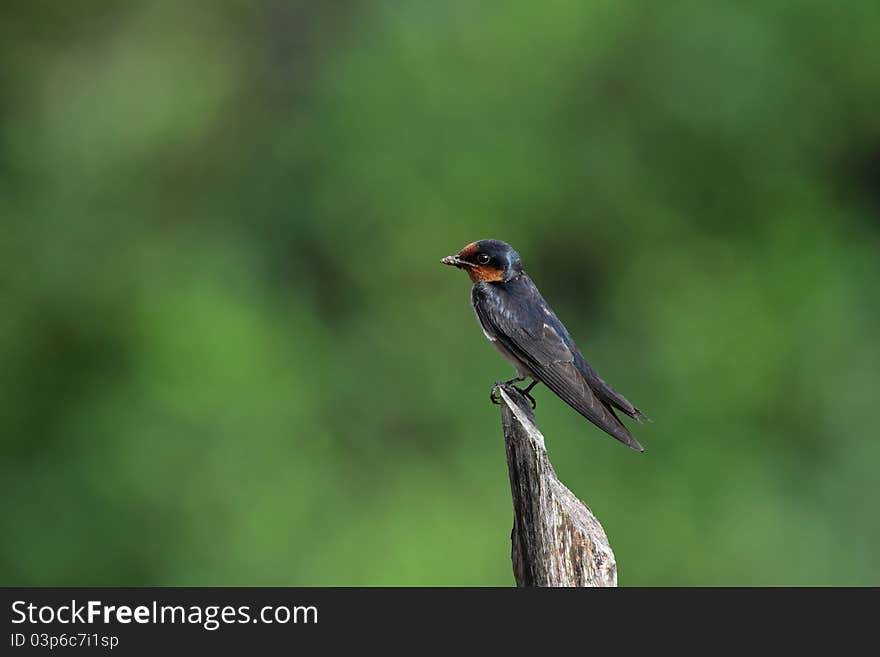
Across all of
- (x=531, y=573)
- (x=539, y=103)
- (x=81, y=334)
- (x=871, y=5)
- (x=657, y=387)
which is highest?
(x=871, y=5)

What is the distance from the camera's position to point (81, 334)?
41.6ft

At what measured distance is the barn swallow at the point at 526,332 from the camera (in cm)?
616

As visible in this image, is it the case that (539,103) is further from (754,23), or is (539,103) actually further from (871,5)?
(871,5)

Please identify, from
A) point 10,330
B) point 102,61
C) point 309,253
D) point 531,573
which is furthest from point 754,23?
point 531,573

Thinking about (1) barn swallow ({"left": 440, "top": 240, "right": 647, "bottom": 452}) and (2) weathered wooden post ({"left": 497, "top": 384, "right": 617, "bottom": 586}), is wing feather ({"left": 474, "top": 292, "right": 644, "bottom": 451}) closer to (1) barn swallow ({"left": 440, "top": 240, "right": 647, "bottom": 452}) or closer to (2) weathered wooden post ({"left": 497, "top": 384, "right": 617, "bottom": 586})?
(1) barn swallow ({"left": 440, "top": 240, "right": 647, "bottom": 452})

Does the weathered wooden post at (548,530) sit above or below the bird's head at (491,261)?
below

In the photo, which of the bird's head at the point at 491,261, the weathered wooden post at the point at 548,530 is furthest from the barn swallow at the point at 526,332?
the weathered wooden post at the point at 548,530

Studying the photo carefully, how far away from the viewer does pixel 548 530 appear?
4.33 m

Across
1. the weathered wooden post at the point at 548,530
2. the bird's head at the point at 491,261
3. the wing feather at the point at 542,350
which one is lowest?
the weathered wooden post at the point at 548,530

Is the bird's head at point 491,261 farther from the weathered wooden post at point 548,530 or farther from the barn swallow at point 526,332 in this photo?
the weathered wooden post at point 548,530

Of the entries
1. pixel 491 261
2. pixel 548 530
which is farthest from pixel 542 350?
pixel 548 530

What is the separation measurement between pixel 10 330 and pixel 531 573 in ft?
31.5

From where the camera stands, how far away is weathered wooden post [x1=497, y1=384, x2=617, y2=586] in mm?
4281

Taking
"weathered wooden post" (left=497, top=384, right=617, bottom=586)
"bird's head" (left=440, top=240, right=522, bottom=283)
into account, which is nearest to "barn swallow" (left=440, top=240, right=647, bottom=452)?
"bird's head" (left=440, top=240, right=522, bottom=283)
